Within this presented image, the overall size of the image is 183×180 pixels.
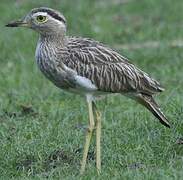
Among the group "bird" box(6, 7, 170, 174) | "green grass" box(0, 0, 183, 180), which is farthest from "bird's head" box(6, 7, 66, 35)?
"green grass" box(0, 0, 183, 180)

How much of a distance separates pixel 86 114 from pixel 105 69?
6.51ft

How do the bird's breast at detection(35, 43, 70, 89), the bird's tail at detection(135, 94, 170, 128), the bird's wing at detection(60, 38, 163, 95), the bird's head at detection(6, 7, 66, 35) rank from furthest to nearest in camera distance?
the bird's tail at detection(135, 94, 170, 128)
the bird's head at detection(6, 7, 66, 35)
the bird's wing at detection(60, 38, 163, 95)
the bird's breast at detection(35, 43, 70, 89)

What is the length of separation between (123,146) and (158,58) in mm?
4924

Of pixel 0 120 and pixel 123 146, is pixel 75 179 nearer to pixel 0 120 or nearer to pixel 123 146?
pixel 123 146

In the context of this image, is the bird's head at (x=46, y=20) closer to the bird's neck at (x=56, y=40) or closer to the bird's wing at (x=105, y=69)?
the bird's neck at (x=56, y=40)

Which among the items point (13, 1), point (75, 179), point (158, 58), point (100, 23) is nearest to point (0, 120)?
point (75, 179)

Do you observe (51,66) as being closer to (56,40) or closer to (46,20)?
(56,40)

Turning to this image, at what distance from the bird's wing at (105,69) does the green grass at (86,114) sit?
696mm

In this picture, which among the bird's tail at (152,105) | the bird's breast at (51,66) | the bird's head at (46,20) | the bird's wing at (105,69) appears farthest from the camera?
the bird's tail at (152,105)

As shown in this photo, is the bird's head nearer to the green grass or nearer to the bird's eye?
the bird's eye

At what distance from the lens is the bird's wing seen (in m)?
8.73

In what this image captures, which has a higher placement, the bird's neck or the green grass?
the bird's neck

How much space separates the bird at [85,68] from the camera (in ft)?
28.3

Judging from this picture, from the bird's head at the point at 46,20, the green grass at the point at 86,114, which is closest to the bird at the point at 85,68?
the bird's head at the point at 46,20
